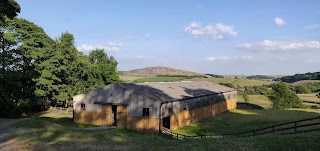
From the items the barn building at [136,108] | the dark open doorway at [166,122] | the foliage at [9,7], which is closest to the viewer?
the foliage at [9,7]

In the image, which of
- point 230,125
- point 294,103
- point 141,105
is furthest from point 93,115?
point 294,103

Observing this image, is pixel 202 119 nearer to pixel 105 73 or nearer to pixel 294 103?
pixel 105 73

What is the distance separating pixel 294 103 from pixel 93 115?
6435 cm

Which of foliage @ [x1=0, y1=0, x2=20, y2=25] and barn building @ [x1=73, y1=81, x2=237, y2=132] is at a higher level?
foliage @ [x1=0, y1=0, x2=20, y2=25]

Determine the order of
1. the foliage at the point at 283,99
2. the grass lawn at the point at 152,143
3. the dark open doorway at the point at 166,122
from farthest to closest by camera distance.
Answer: the foliage at the point at 283,99
the dark open doorway at the point at 166,122
the grass lawn at the point at 152,143

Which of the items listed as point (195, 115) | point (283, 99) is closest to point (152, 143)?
point (195, 115)

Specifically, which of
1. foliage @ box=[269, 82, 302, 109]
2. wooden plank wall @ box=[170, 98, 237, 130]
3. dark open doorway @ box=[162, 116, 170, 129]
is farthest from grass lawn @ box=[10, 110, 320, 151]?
foliage @ box=[269, 82, 302, 109]

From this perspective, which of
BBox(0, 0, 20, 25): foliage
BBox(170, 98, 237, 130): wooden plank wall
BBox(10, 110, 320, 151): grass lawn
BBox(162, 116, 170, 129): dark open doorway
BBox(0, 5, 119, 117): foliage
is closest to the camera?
BBox(10, 110, 320, 151): grass lawn

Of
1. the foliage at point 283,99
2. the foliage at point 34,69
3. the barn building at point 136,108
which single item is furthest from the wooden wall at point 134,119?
the foliage at point 283,99

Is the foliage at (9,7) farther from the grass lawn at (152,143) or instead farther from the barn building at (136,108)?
the barn building at (136,108)

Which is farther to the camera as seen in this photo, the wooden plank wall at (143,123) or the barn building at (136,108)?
the barn building at (136,108)

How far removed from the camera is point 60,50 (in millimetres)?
62469

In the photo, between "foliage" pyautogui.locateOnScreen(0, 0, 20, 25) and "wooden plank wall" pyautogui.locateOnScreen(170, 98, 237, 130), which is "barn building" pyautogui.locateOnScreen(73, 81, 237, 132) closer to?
"wooden plank wall" pyautogui.locateOnScreen(170, 98, 237, 130)

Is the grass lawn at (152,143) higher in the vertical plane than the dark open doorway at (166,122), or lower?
higher
